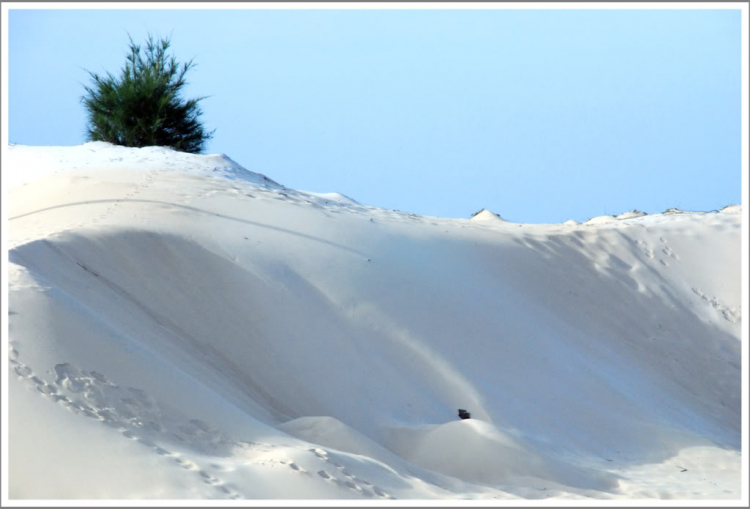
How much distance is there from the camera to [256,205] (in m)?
8.98

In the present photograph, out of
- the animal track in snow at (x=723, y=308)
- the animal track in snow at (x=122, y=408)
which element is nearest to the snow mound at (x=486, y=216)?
the animal track in snow at (x=723, y=308)

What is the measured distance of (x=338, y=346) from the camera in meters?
7.37

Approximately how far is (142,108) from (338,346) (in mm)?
8000

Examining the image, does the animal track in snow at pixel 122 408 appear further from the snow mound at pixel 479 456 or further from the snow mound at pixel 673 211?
the snow mound at pixel 673 211

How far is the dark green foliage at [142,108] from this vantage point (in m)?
13.9

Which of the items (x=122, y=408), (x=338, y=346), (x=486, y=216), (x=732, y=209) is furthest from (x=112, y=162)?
(x=732, y=209)

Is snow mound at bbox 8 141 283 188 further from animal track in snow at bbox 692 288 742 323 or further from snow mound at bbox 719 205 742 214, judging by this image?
snow mound at bbox 719 205 742 214

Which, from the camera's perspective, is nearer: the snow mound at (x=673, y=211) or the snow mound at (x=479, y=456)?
the snow mound at (x=479, y=456)

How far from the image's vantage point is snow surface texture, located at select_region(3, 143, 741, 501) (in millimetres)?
4566

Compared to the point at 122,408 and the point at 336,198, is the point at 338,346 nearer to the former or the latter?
the point at 122,408

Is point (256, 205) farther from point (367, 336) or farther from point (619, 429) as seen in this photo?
point (619, 429)

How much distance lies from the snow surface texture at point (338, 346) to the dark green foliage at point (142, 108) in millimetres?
3580

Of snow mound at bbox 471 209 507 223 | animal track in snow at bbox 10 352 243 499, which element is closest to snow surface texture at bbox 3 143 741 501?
animal track in snow at bbox 10 352 243 499

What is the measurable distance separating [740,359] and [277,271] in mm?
5621
